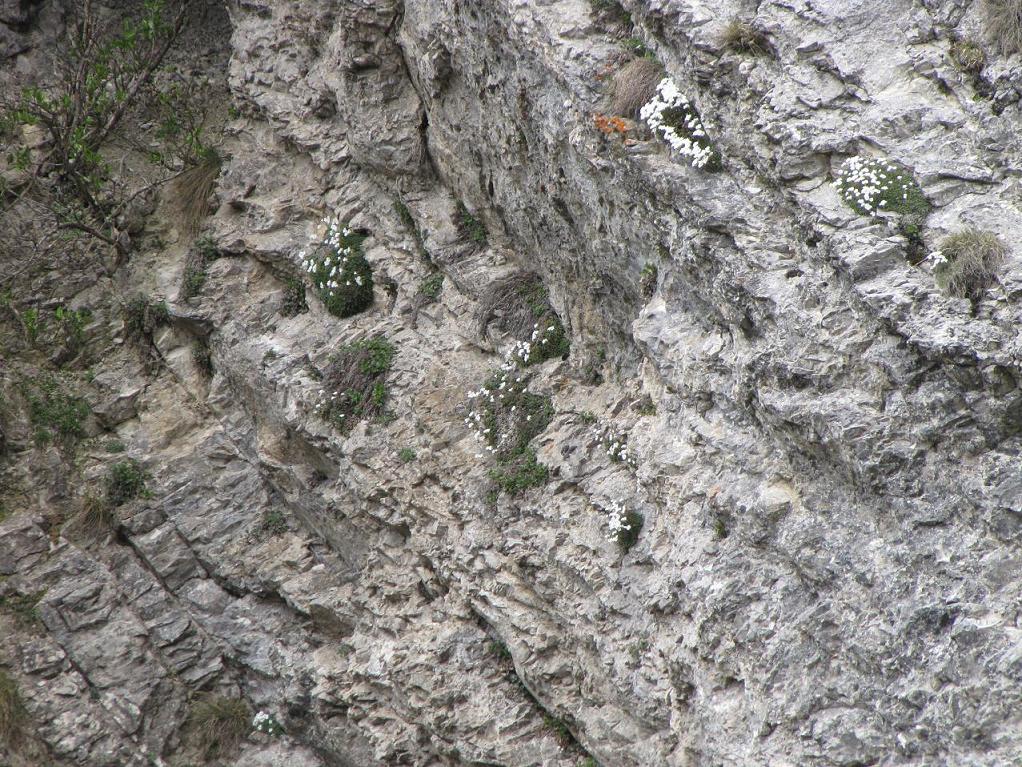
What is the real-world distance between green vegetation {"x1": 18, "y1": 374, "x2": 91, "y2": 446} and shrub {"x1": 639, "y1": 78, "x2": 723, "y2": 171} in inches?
381

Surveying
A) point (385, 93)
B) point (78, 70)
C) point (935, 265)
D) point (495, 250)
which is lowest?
point (935, 265)

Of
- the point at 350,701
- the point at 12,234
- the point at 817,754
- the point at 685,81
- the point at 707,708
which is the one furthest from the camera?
the point at 12,234

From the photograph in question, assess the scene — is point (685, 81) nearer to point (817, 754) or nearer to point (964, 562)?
point (964, 562)

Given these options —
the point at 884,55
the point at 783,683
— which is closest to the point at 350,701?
the point at 783,683

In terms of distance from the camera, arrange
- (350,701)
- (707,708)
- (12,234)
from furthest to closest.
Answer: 1. (12,234)
2. (350,701)
3. (707,708)

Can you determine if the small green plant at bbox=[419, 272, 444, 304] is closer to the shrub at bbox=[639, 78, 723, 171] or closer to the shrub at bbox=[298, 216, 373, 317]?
the shrub at bbox=[298, 216, 373, 317]

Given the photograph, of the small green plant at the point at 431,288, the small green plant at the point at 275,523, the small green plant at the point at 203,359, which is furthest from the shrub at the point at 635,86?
the small green plant at the point at 203,359

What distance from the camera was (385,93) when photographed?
522 inches

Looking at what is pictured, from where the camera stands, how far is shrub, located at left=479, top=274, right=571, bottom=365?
11.6 meters

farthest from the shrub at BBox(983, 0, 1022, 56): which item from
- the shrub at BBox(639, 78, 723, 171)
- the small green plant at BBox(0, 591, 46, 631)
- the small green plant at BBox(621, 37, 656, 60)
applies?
the small green plant at BBox(0, 591, 46, 631)

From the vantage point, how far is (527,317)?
11.9 meters

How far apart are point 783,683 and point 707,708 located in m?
0.80

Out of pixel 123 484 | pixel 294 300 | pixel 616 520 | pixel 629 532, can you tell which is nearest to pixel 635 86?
pixel 616 520

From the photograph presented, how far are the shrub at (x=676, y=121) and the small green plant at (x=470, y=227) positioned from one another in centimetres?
374
